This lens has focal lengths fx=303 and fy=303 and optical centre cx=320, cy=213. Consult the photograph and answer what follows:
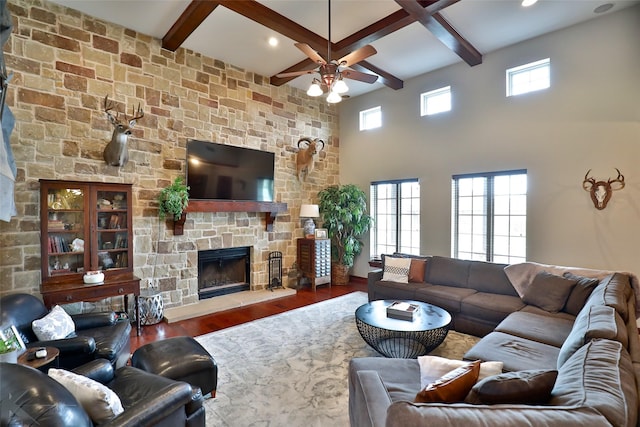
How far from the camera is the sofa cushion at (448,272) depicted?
4.19m

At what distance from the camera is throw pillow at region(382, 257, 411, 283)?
4.46 meters

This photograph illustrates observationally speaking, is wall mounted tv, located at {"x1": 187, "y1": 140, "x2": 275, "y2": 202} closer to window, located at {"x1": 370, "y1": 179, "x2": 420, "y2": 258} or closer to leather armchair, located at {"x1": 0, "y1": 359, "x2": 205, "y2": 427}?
window, located at {"x1": 370, "y1": 179, "x2": 420, "y2": 258}

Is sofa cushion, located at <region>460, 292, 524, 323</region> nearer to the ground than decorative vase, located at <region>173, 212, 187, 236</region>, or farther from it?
nearer to the ground

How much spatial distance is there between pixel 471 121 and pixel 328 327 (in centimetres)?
397

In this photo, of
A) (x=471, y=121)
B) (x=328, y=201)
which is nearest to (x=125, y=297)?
(x=328, y=201)

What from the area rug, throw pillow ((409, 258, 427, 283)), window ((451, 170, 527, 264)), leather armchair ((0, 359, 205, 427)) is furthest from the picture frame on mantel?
leather armchair ((0, 359, 205, 427))

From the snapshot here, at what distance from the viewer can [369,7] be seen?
3648mm

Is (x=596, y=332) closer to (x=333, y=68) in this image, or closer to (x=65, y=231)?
(x=333, y=68)

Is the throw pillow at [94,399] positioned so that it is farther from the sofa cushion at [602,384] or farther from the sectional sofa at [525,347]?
the sofa cushion at [602,384]

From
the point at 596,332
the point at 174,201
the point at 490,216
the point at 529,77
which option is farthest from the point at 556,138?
the point at 174,201

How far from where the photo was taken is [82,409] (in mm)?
1301

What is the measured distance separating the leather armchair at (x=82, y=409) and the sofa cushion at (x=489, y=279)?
3.58 m

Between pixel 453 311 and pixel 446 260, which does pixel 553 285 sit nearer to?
pixel 453 311

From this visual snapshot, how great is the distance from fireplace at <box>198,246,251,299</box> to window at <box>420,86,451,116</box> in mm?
4166
